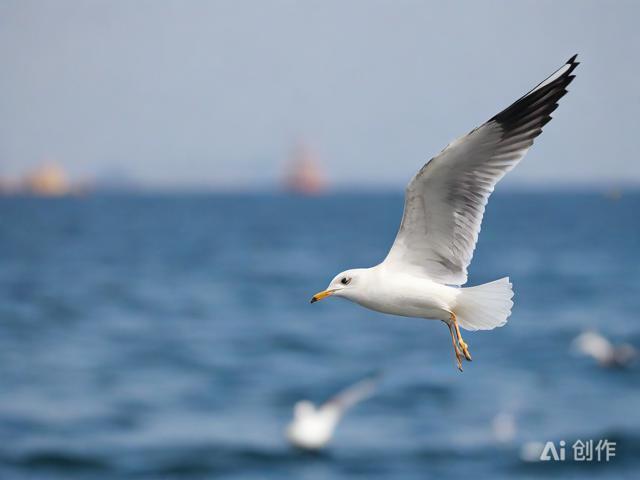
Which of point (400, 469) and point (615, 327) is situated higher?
point (615, 327)

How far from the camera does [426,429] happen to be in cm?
4588

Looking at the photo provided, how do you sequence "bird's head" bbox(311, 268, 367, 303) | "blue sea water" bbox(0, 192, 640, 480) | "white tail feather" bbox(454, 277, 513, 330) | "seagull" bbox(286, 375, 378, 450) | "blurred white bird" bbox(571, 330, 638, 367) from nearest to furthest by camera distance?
1. "bird's head" bbox(311, 268, 367, 303)
2. "white tail feather" bbox(454, 277, 513, 330)
3. "seagull" bbox(286, 375, 378, 450)
4. "blue sea water" bbox(0, 192, 640, 480)
5. "blurred white bird" bbox(571, 330, 638, 367)

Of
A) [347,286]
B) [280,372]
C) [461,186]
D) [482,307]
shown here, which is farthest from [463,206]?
[280,372]

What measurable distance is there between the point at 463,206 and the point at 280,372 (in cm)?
5457

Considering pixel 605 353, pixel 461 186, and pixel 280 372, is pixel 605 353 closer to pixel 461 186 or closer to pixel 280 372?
pixel 280 372

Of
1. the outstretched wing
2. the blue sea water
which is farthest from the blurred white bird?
the outstretched wing

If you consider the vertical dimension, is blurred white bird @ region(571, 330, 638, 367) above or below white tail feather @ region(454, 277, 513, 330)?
above

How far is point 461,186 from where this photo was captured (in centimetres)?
624

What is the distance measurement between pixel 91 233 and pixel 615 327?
11269cm

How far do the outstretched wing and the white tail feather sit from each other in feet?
0.38

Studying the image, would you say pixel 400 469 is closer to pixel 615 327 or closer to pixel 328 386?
pixel 328 386

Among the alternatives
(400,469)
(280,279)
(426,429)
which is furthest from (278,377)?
(280,279)

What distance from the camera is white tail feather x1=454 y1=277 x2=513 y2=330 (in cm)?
577

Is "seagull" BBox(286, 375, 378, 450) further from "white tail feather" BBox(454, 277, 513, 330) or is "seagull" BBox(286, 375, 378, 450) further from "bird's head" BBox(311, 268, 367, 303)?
"bird's head" BBox(311, 268, 367, 303)
